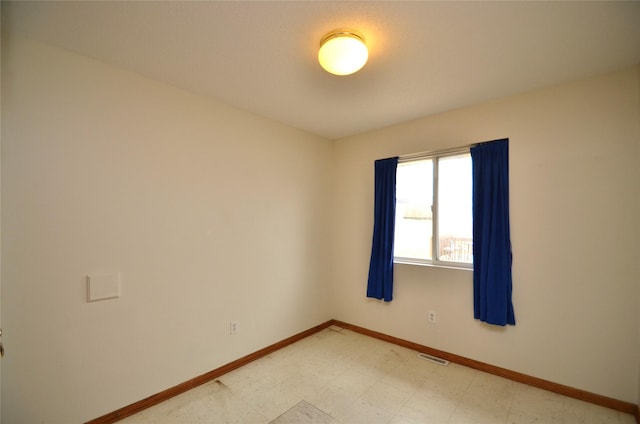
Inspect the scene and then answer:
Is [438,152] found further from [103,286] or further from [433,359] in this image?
[103,286]

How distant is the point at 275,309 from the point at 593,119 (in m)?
3.38

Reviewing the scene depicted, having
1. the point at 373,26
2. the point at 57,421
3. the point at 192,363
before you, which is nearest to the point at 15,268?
the point at 57,421

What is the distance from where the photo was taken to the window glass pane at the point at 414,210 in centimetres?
311

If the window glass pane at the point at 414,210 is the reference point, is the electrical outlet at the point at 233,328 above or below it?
below

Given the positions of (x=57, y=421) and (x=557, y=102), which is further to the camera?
(x=557, y=102)

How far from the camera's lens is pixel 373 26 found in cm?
163

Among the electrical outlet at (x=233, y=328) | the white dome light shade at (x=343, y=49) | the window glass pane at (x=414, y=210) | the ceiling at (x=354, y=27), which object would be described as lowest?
the electrical outlet at (x=233, y=328)

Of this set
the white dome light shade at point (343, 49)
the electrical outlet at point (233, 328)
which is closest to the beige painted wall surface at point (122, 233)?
the electrical outlet at point (233, 328)

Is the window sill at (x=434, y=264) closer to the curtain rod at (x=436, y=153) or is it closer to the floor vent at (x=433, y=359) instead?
the floor vent at (x=433, y=359)

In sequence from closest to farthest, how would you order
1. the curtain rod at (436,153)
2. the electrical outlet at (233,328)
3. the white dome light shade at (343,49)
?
the white dome light shade at (343,49), the electrical outlet at (233,328), the curtain rod at (436,153)

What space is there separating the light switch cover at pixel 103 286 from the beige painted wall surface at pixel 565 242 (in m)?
2.87

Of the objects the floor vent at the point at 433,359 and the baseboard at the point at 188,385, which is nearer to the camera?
the baseboard at the point at 188,385

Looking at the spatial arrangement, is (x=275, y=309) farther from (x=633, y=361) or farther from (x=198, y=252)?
(x=633, y=361)

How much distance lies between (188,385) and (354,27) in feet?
9.79
